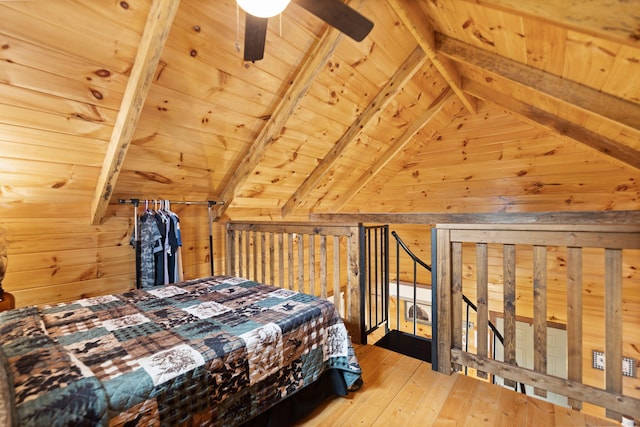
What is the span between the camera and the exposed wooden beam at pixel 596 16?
120 centimetres

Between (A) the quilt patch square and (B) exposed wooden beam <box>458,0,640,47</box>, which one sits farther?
(B) exposed wooden beam <box>458,0,640,47</box>

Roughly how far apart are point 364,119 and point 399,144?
37.5 inches

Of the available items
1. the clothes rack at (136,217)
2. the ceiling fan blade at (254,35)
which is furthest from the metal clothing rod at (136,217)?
the ceiling fan blade at (254,35)

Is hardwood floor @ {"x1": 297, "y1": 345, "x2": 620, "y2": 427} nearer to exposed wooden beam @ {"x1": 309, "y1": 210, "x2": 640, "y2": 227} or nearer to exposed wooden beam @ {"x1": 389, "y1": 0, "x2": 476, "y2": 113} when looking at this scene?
exposed wooden beam @ {"x1": 309, "y1": 210, "x2": 640, "y2": 227}

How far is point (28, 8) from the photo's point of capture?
1485 millimetres

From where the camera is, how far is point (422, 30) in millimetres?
2365

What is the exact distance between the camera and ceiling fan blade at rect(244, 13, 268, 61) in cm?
142

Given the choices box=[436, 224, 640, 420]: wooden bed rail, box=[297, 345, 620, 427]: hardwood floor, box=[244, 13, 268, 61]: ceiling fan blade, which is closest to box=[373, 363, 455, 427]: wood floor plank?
box=[297, 345, 620, 427]: hardwood floor

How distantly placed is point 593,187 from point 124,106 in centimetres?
477

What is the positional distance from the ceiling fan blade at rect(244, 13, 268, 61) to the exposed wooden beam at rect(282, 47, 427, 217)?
1816mm

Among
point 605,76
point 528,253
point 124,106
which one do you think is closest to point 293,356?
point 124,106

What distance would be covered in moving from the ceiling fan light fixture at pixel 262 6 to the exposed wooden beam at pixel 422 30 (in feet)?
3.61

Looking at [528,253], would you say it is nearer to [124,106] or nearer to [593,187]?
[593,187]

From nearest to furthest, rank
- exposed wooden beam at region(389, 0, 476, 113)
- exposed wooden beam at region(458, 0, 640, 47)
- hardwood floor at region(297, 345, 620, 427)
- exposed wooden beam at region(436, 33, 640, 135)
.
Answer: exposed wooden beam at region(458, 0, 640, 47) → hardwood floor at region(297, 345, 620, 427) → exposed wooden beam at region(436, 33, 640, 135) → exposed wooden beam at region(389, 0, 476, 113)
